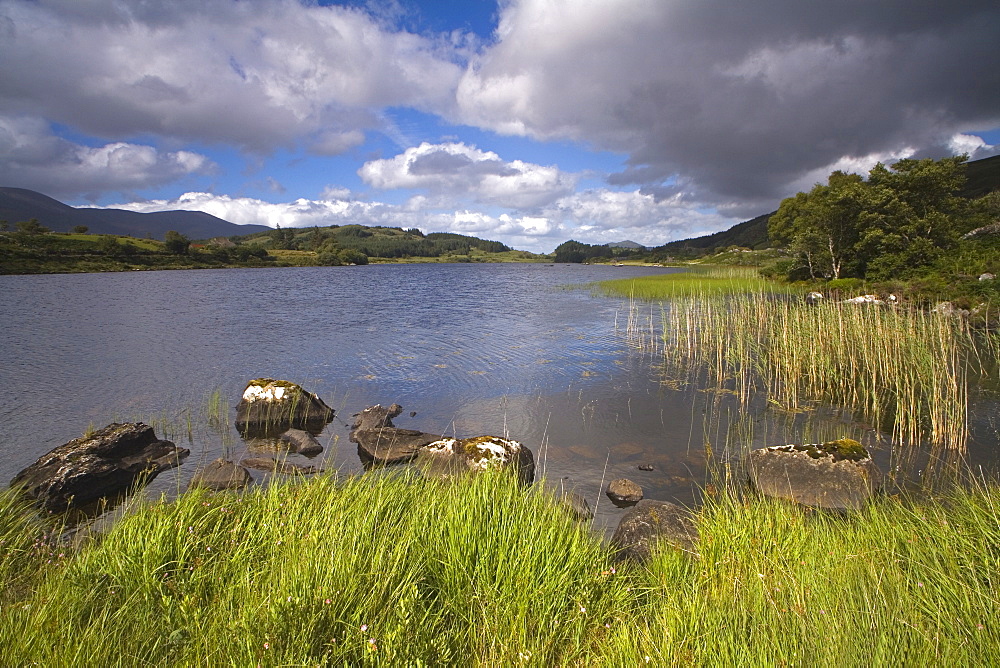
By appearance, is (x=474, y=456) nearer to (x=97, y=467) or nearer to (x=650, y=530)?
(x=650, y=530)

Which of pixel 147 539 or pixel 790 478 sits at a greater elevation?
pixel 147 539

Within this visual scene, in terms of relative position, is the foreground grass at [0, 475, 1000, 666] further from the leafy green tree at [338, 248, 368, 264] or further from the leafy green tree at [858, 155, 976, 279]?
the leafy green tree at [338, 248, 368, 264]

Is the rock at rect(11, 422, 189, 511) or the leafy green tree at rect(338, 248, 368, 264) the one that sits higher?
the leafy green tree at rect(338, 248, 368, 264)

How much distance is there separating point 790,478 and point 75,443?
15.6 metres

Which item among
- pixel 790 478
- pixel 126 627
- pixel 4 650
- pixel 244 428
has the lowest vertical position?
pixel 244 428

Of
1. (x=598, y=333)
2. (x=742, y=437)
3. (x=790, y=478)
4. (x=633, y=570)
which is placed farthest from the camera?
(x=598, y=333)

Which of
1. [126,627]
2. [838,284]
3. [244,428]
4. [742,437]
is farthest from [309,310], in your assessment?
[838,284]

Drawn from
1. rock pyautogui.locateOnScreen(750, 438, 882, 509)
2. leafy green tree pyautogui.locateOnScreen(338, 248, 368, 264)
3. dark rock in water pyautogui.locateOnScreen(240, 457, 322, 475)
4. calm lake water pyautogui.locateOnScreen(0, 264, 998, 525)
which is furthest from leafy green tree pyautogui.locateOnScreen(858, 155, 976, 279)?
leafy green tree pyautogui.locateOnScreen(338, 248, 368, 264)

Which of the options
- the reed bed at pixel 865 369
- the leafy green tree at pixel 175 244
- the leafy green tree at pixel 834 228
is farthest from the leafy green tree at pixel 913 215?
the leafy green tree at pixel 175 244

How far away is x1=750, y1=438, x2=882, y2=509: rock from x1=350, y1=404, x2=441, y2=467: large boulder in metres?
7.57

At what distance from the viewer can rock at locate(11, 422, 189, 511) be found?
9414mm

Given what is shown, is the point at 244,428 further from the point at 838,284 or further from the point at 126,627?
the point at 838,284

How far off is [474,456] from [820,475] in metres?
6.80

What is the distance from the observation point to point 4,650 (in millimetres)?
3387
